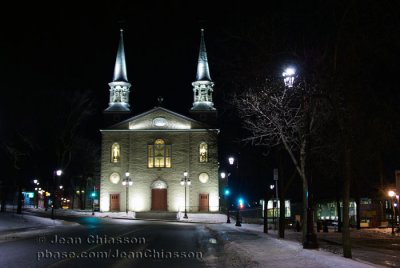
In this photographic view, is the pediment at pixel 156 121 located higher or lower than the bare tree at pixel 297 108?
higher

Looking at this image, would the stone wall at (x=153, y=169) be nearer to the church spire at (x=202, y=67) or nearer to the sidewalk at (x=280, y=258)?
the church spire at (x=202, y=67)

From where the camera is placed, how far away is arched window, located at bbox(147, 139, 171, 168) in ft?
214

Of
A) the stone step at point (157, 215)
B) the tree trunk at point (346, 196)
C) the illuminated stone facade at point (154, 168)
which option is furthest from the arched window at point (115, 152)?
the tree trunk at point (346, 196)

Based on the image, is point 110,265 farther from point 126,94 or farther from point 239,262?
point 126,94

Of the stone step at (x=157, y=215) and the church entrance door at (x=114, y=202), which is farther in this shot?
the church entrance door at (x=114, y=202)

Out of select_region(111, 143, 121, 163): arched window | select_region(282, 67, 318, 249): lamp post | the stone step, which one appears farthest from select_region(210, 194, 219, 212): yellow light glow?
select_region(282, 67, 318, 249): lamp post

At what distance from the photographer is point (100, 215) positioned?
195 feet

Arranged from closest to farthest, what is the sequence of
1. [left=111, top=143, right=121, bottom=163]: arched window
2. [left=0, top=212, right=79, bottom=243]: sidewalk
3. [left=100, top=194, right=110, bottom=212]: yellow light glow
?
1. [left=0, top=212, right=79, bottom=243]: sidewalk
2. [left=100, top=194, right=110, bottom=212]: yellow light glow
3. [left=111, top=143, right=121, bottom=163]: arched window

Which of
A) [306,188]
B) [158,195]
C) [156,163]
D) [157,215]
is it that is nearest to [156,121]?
[156,163]

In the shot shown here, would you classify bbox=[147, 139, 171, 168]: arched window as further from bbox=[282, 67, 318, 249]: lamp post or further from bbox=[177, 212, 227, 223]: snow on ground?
bbox=[282, 67, 318, 249]: lamp post

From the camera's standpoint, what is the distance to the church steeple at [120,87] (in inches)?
2643

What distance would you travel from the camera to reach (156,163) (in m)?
65.4

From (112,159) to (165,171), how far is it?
6.81m

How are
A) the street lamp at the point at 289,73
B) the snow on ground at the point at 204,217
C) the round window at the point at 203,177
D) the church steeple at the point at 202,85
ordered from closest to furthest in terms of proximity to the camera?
1. the street lamp at the point at 289,73
2. the snow on ground at the point at 204,217
3. the round window at the point at 203,177
4. the church steeple at the point at 202,85
